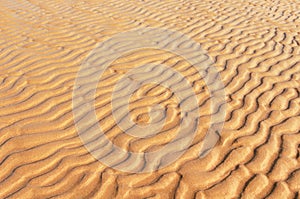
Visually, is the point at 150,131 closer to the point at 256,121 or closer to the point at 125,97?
the point at 125,97

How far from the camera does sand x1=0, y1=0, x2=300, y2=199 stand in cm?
304

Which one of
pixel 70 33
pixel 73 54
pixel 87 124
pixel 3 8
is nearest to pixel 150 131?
pixel 87 124

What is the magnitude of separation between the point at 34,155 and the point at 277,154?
7.90 feet

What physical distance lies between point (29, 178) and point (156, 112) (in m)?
1.62

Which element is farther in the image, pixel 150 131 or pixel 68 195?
pixel 150 131

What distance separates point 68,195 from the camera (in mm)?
2904

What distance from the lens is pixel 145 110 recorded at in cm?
406

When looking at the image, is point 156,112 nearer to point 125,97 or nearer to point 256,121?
point 125,97

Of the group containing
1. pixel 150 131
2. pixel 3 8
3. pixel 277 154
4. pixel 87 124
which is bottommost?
pixel 277 154

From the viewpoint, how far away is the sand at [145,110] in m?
Answer: 3.04

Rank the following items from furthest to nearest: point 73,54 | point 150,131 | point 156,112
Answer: point 73,54, point 156,112, point 150,131

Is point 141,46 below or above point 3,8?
below

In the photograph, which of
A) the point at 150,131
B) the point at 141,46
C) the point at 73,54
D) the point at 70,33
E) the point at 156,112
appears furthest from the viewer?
the point at 70,33

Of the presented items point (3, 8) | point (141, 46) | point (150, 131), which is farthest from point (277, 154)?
point (3, 8)
